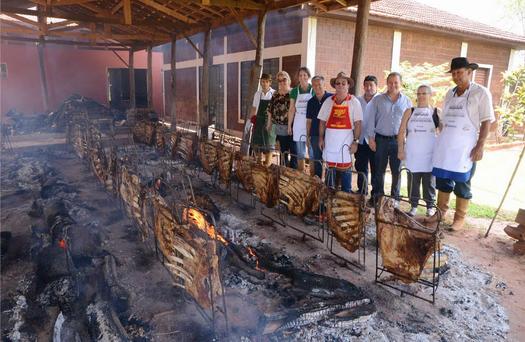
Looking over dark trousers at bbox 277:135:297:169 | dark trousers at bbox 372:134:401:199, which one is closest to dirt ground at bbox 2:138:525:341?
dark trousers at bbox 372:134:401:199

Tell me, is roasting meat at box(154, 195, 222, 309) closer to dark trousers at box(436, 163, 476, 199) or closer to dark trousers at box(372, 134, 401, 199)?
dark trousers at box(372, 134, 401, 199)

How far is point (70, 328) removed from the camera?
3.14m

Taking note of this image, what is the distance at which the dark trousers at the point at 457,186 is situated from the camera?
5.23 metres

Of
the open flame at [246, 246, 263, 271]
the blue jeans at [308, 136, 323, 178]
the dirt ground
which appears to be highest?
the blue jeans at [308, 136, 323, 178]

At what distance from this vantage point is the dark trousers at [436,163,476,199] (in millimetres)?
5230

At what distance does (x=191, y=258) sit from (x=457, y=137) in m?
4.10

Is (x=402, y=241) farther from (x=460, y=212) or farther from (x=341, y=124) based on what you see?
(x=460, y=212)

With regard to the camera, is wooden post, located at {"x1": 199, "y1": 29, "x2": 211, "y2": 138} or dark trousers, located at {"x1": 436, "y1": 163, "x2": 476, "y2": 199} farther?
wooden post, located at {"x1": 199, "y1": 29, "x2": 211, "y2": 138}

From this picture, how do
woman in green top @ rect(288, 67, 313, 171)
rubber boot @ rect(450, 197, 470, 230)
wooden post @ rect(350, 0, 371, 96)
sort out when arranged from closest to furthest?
rubber boot @ rect(450, 197, 470, 230), wooden post @ rect(350, 0, 371, 96), woman in green top @ rect(288, 67, 313, 171)

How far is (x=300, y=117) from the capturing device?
20.2ft

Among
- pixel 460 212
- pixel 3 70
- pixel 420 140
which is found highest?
pixel 3 70

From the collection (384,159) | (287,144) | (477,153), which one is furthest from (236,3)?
(477,153)

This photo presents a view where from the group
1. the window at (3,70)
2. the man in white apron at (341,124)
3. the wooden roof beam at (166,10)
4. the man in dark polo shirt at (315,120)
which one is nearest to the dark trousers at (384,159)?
the man in white apron at (341,124)

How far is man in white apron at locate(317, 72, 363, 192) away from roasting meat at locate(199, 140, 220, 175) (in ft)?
6.56
